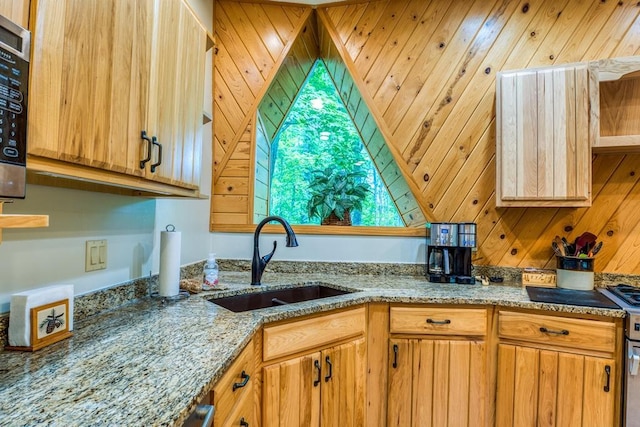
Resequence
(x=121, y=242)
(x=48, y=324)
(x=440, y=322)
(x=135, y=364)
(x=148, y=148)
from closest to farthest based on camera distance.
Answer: (x=135, y=364) < (x=48, y=324) < (x=148, y=148) < (x=121, y=242) < (x=440, y=322)

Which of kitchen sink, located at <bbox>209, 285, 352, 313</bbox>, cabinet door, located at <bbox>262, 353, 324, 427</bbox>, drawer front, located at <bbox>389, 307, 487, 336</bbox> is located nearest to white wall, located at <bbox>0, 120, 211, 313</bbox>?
kitchen sink, located at <bbox>209, 285, 352, 313</bbox>

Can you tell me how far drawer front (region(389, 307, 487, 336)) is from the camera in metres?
1.75

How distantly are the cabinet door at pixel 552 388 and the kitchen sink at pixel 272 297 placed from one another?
2.94 feet

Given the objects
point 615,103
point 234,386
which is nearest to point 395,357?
point 234,386

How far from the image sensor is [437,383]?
1762mm

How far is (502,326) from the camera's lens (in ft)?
5.66

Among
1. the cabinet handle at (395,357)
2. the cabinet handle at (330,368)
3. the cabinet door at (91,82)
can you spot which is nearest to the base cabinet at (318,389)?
the cabinet handle at (330,368)

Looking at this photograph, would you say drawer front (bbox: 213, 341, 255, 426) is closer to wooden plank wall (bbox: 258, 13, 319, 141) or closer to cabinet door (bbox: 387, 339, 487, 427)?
cabinet door (bbox: 387, 339, 487, 427)

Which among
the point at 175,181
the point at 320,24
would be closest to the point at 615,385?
the point at 175,181

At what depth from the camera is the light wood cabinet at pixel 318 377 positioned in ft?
4.70

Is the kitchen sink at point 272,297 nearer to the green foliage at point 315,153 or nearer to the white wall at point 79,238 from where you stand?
the white wall at point 79,238

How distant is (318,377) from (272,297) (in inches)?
21.1

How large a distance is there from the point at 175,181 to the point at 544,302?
5.74 feet

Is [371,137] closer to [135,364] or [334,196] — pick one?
[334,196]
